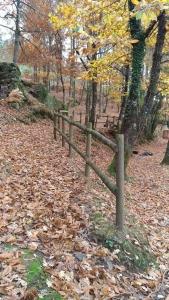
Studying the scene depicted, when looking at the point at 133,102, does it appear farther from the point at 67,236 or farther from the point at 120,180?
the point at 67,236

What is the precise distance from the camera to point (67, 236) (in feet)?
15.4

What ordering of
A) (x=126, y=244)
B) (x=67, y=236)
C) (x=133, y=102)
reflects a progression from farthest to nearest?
1. (x=133, y=102)
2. (x=126, y=244)
3. (x=67, y=236)

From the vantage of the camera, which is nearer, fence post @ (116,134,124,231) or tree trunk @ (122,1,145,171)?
fence post @ (116,134,124,231)

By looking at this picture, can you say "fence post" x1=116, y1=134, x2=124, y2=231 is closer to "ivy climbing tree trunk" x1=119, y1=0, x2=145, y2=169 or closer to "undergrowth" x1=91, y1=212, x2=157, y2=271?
"undergrowth" x1=91, y1=212, x2=157, y2=271

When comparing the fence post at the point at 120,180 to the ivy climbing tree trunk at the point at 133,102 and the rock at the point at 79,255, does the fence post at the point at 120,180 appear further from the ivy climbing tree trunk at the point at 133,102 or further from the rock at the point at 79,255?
the ivy climbing tree trunk at the point at 133,102

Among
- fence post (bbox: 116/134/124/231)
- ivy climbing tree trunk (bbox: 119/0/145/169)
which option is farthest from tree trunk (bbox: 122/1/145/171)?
fence post (bbox: 116/134/124/231)

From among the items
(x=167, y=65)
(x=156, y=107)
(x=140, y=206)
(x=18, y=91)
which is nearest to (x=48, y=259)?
(x=140, y=206)

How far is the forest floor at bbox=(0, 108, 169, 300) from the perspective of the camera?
3703 millimetres

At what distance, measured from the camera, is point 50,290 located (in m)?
3.53

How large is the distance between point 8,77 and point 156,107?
44.8ft

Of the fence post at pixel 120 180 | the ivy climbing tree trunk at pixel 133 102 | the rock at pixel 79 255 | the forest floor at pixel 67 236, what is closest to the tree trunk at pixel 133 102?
the ivy climbing tree trunk at pixel 133 102

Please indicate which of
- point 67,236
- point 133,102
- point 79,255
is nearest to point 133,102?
point 133,102

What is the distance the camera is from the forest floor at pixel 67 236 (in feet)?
12.1

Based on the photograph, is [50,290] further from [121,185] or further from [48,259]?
[121,185]
